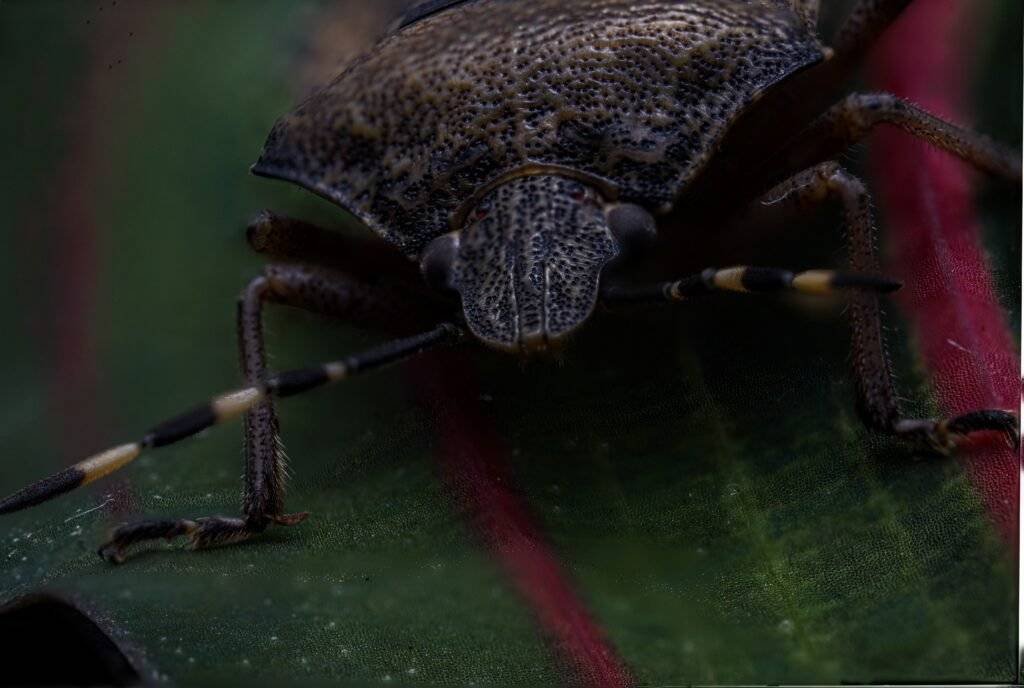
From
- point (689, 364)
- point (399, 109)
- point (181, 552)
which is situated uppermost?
point (399, 109)

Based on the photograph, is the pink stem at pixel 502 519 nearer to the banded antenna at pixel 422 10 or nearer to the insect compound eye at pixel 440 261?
the insect compound eye at pixel 440 261

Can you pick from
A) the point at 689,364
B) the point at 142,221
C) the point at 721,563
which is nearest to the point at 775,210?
the point at 689,364

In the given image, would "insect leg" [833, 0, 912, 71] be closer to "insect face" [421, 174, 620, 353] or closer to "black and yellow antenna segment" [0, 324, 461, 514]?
"insect face" [421, 174, 620, 353]

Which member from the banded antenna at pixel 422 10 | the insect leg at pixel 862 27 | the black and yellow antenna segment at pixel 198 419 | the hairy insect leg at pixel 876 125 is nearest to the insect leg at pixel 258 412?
the black and yellow antenna segment at pixel 198 419

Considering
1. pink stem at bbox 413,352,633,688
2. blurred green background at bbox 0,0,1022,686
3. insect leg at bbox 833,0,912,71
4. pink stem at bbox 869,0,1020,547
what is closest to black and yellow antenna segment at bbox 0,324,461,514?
blurred green background at bbox 0,0,1022,686

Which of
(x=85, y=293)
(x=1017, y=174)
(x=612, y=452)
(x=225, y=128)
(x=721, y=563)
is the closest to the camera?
(x=721, y=563)

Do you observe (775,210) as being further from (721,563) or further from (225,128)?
(225,128)

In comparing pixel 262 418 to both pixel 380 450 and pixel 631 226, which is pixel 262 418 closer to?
pixel 380 450
